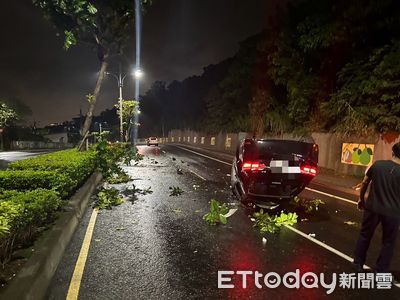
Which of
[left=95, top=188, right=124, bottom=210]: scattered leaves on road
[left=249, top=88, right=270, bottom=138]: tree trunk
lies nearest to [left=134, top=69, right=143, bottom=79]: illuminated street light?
[left=249, top=88, right=270, bottom=138]: tree trunk

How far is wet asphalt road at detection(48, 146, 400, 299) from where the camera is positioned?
4.77m

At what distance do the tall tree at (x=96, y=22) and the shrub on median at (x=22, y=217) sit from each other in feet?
29.1

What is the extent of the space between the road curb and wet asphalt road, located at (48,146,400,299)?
15cm

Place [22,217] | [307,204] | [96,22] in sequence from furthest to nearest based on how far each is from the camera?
[96,22] → [307,204] → [22,217]

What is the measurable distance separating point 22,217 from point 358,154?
16348 mm

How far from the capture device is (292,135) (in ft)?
87.7

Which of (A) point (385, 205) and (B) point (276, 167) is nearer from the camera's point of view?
(A) point (385, 205)

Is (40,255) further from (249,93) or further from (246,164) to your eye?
(249,93)

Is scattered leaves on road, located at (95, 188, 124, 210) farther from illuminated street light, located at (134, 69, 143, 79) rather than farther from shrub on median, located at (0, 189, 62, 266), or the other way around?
illuminated street light, located at (134, 69, 143, 79)

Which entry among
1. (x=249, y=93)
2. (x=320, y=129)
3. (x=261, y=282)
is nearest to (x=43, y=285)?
(x=261, y=282)

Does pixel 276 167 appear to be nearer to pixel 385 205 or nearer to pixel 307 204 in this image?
pixel 307 204

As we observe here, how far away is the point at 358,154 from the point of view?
18.1 meters

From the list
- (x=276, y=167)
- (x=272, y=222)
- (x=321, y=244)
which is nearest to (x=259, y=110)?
(x=276, y=167)

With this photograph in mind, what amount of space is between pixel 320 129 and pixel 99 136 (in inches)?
517
